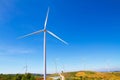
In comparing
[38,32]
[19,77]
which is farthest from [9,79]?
[38,32]

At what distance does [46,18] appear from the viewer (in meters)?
36.5

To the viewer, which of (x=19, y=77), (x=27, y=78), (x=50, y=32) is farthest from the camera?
(x=19, y=77)

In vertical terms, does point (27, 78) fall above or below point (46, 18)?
below

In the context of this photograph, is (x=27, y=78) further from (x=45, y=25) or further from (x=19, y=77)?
(x=45, y=25)

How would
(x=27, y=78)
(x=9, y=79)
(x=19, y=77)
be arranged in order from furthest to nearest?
(x=9, y=79)
(x=19, y=77)
(x=27, y=78)

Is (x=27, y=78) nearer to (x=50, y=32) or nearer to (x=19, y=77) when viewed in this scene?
(x=19, y=77)

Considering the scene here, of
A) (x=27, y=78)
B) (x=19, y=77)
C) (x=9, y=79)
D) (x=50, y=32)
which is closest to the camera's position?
(x=50, y=32)

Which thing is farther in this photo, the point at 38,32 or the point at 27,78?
the point at 27,78

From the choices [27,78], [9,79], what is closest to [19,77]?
[27,78]

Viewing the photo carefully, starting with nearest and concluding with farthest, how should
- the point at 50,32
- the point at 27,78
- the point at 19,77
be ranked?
the point at 50,32
the point at 27,78
the point at 19,77

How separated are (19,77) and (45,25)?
69.4m

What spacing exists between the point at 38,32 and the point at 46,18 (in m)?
3.02

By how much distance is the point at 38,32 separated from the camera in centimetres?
3600

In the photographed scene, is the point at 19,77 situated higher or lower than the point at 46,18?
lower
